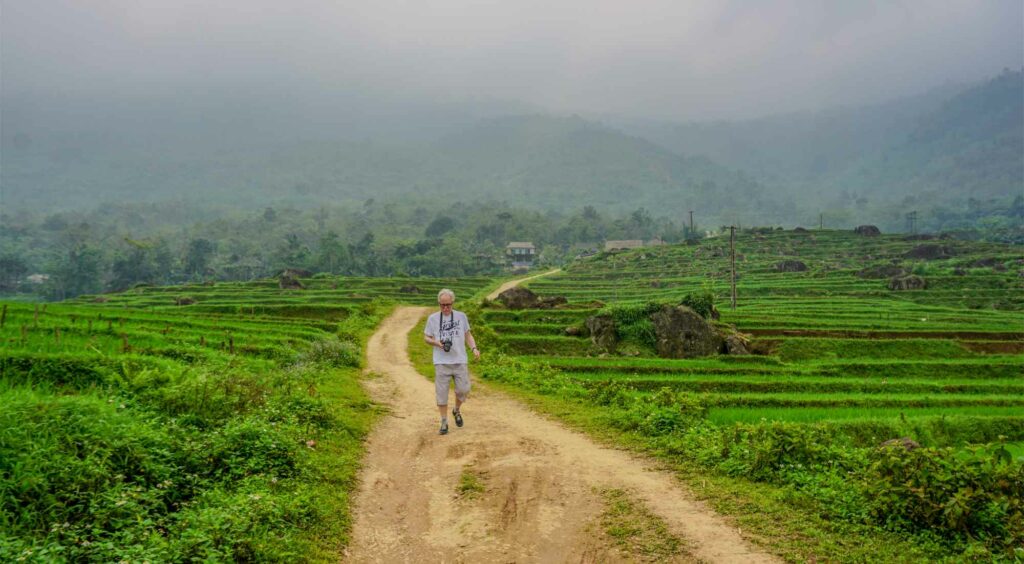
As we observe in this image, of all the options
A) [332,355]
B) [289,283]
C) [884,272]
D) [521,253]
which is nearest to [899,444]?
[332,355]

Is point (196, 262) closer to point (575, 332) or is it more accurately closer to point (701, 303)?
point (575, 332)

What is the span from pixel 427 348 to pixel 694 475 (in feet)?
60.6

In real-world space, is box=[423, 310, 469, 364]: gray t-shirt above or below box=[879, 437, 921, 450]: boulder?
above

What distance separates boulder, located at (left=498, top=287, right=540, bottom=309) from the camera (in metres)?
39.5

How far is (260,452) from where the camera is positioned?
25.0ft

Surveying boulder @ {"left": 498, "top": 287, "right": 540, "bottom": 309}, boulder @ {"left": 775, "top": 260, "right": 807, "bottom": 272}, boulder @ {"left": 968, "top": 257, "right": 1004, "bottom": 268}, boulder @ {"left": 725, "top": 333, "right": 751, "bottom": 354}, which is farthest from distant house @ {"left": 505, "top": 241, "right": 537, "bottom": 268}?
boulder @ {"left": 725, "top": 333, "right": 751, "bottom": 354}

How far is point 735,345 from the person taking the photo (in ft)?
97.8

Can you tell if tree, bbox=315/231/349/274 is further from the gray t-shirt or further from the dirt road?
the gray t-shirt

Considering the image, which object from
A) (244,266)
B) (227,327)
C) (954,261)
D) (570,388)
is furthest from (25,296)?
(954,261)

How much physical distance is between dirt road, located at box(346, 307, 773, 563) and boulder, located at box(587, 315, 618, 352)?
65.4ft

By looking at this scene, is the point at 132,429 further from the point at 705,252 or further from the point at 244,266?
the point at 244,266

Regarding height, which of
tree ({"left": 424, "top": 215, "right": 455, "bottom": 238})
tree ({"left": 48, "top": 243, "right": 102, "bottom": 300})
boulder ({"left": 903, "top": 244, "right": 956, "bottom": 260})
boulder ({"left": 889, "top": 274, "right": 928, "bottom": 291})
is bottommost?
boulder ({"left": 889, "top": 274, "right": 928, "bottom": 291})

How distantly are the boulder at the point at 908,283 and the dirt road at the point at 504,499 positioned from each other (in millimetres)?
60492

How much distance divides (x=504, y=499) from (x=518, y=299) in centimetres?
3290
